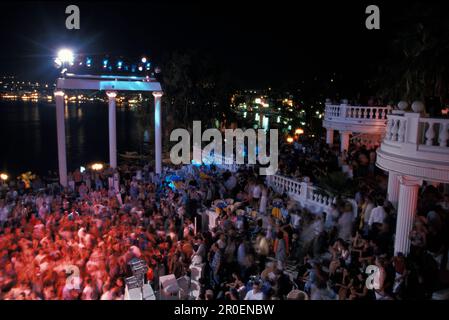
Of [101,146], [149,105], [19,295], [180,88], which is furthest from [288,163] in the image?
[101,146]

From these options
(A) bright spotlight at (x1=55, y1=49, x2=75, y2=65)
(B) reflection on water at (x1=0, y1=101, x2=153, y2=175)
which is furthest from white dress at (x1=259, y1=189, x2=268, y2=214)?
(B) reflection on water at (x1=0, y1=101, x2=153, y2=175)

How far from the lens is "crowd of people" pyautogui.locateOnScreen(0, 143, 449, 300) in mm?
6977

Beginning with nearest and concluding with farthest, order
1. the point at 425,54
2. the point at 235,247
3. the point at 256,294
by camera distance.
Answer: the point at 256,294, the point at 425,54, the point at 235,247

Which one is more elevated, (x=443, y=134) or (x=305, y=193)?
(x=443, y=134)

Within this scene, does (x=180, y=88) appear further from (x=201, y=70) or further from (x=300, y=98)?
(x=300, y=98)

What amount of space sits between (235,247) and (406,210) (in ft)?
11.3

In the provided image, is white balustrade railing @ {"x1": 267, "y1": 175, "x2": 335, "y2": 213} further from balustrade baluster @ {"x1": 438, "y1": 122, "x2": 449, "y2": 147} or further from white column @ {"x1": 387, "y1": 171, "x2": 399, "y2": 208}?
balustrade baluster @ {"x1": 438, "y1": 122, "x2": 449, "y2": 147}

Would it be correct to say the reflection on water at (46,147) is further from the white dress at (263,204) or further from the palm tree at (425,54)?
the palm tree at (425,54)

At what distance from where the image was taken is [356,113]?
1622 centimetres

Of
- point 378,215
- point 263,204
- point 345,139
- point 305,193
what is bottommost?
point 263,204

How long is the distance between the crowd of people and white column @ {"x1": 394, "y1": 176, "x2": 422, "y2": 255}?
0.78 feet

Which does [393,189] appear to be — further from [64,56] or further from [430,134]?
[64,56]

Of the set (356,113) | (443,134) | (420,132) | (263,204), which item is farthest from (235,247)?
(356,113)

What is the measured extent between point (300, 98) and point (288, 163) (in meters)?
24.0
